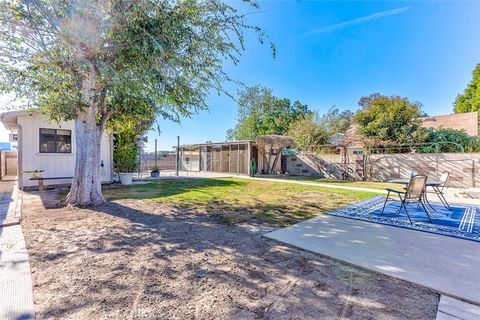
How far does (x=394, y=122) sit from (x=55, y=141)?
664 inches

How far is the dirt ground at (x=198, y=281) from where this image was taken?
187cm

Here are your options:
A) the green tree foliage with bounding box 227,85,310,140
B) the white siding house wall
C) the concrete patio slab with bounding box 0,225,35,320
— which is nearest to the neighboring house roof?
the green tree foliage with bounding box 227,85,310,140

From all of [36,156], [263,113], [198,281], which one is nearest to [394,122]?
[198,281]

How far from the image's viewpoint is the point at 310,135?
15750 mm

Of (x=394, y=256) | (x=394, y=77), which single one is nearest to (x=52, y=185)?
(x=394, y=256)

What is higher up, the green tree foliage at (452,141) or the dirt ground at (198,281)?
the green tree foliage at (452,141)

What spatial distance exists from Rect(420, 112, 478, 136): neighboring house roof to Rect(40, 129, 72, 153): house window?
69.0 feet

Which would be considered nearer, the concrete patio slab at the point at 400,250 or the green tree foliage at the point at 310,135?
the concrete patio slab at the point at 400,250

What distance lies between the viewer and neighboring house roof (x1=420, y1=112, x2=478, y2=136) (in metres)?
16.4

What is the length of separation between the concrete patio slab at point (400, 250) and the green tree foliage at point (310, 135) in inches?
453

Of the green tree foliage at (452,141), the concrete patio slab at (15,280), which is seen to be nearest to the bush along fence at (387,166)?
the green tree foliage at (452,141)

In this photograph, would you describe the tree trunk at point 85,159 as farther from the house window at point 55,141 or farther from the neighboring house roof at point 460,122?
the neighboring house roof at point 460,122

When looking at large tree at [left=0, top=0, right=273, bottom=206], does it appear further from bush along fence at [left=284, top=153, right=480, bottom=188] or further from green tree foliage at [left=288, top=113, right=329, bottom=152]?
green tree foliage at [left=288, top=113, right=329, bottom=152]

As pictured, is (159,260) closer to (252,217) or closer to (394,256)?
(252,217)
